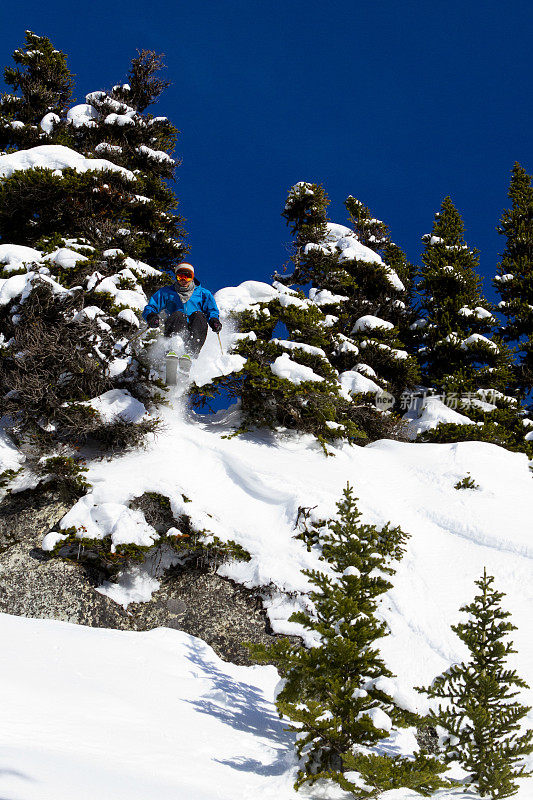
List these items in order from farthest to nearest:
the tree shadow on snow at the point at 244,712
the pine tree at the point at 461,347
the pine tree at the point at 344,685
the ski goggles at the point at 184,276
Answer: the pine tree at the point at 461,347 → the ski goggles at the point at 184,276 → the tree shadow on snow at the point at 244,712 → the pine tree at the point at 344,685

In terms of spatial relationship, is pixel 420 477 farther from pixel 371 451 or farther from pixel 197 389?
pixel 197 389

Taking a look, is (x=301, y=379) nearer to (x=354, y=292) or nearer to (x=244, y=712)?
(x=244, y=712)

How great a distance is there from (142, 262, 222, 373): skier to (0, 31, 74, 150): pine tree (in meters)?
10.4

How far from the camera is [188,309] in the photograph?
37.2 ft

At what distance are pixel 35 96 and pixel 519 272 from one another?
19.3 m

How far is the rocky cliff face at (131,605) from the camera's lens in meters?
7.48

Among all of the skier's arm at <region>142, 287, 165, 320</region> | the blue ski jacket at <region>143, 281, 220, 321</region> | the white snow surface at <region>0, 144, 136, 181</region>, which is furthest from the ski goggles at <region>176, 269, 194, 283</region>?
the white snow surface at <region>0, 144, 136, 181</region>

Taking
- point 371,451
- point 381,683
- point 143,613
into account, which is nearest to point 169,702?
point 381,683

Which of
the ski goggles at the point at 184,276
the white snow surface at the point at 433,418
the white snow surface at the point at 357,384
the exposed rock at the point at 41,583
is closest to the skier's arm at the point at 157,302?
the ski goggles at the point at 184,276

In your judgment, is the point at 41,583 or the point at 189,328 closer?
the point at 41,583

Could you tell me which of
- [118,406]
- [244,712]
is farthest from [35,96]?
[244,712]

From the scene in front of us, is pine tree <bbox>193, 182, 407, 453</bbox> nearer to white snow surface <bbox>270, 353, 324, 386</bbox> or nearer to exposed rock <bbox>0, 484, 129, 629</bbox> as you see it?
white snow surface <bbox>270, 353, 324, 386</bbox>

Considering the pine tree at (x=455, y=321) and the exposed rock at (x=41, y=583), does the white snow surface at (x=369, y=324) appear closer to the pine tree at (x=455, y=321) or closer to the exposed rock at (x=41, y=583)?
the pine tree at (x=455, y=321)

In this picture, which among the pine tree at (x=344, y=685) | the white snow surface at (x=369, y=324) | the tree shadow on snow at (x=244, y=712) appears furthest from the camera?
the white snow surface at (x=369, y=324)
